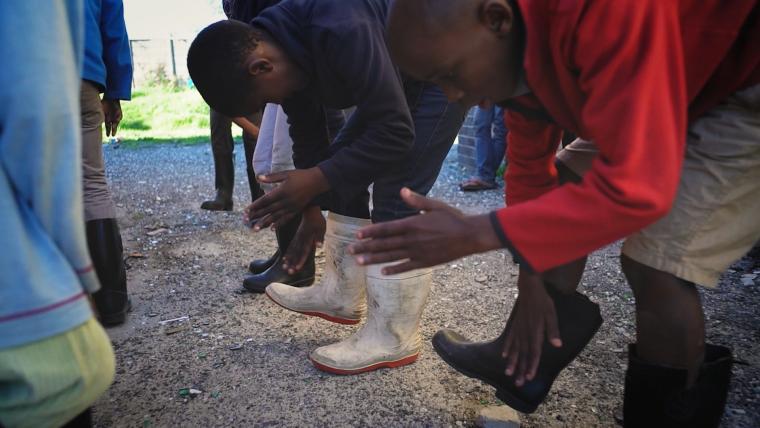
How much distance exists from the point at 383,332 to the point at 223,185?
8.85 feet

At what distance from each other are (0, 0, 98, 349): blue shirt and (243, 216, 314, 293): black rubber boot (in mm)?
1781

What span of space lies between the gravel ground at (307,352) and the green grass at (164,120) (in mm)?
5982

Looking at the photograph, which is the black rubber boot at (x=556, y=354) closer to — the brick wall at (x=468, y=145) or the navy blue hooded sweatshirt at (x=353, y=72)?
the navy blue hooded sweatshirt at (x=353, y=72)

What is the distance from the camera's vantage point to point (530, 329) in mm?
1508

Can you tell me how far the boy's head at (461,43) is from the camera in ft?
3.69

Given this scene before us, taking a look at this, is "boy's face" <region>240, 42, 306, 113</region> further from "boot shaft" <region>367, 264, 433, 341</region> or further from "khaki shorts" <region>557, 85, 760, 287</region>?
"khaki shorts" <region>557, 85, 760, 287</region>

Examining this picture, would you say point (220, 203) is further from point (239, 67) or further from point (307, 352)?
point (239, 67)

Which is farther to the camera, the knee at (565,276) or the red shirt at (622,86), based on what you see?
the knee at (565,276)

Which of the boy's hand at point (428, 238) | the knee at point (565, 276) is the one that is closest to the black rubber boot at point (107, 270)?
the boy's hand at point (428, 238)

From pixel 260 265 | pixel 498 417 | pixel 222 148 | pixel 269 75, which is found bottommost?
pixel 260 265

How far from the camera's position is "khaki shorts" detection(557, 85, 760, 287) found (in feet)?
3.74

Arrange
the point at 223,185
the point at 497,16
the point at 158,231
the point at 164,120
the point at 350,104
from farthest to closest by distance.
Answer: the point at 164,120 < the point at 223,185 < the point at 158,231 < the point at 350,104 < the point at 497,16

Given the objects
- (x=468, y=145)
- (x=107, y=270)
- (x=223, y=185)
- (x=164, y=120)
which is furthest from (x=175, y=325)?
(x=164, y=120)

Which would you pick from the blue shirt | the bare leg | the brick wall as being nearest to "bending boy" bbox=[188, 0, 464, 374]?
the bare leg
